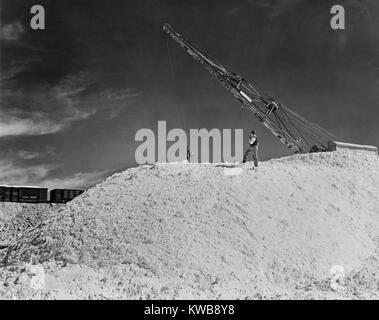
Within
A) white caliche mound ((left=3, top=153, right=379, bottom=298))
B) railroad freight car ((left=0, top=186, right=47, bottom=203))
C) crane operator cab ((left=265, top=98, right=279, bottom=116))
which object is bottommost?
white caliche mound ((left=3, top=153, right=379, bottom=298))

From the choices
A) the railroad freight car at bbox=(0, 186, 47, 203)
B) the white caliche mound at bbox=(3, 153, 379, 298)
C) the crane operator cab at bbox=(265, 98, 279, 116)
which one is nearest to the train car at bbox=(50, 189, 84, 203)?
the railroad freight car at bbox=(0, 186, 47, 203)

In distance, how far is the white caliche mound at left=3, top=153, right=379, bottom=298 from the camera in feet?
51.6

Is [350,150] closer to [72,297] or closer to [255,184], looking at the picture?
[255,184]

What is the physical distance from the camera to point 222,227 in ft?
57.2

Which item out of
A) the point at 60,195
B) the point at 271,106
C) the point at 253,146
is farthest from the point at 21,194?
the point at 253,146

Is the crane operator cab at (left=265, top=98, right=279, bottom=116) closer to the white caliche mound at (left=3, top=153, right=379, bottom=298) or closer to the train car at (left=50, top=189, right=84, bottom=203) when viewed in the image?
the white caliche mound at (left=3, top=153, right=379, bottom=298)

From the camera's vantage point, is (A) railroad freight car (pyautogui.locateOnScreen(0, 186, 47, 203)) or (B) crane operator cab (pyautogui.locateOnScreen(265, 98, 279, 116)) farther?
(A) railroad freight car (pyautogui.locateOnScreen(0, 186, 47, 203))

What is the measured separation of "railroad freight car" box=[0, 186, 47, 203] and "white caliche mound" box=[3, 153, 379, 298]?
16.7m

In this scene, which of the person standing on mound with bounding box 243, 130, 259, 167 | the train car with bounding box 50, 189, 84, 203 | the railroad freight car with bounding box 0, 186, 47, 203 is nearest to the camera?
the person standing on mound with bounding box 243, 130, 259, 167

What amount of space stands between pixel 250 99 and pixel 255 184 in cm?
1250

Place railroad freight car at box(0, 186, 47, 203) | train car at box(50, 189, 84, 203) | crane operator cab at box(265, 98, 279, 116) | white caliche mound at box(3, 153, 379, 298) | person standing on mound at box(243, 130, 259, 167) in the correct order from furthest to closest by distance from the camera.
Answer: train car at box(50, 189, 84, 203), railroad freight car at box(0, 186, 47, 203), crane operator cab at box(265, 98, 279, 116), person standing on mound at box(243, 130, 259, 167), white caliche mound at box(3, 153, 379, 298)

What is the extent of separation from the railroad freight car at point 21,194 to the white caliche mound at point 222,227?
16682 mm

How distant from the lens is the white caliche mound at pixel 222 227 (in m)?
15.7
